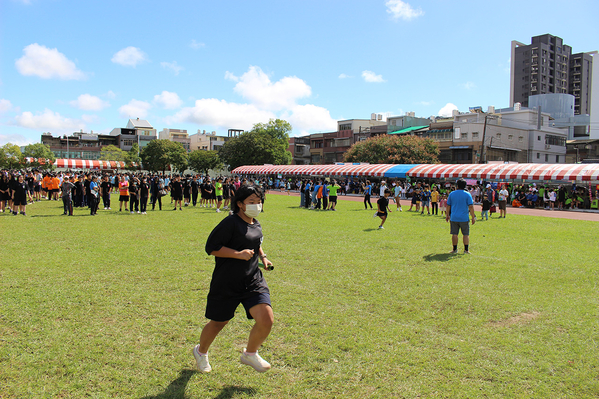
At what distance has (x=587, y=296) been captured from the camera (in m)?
6.04

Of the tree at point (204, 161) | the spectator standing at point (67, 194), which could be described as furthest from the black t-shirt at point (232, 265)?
the tree at point (204, 161)

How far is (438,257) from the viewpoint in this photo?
8.84 m

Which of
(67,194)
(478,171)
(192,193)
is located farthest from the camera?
(478,171)

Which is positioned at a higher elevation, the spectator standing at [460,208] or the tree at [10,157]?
the tree at [10,157]

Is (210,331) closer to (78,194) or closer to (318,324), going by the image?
(318,324)

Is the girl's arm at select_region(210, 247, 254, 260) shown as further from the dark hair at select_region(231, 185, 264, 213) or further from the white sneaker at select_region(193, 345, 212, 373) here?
the white sneaker at select_region(193, 345, 212, 373)

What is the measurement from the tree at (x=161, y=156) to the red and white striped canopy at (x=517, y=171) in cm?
→ 5378

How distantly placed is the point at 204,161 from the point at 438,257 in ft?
258

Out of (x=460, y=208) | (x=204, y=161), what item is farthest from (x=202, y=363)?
(x=204, y=161)

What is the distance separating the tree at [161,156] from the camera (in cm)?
7675

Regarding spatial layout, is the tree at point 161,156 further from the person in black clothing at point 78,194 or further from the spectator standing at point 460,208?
the spectator standing at point 460,208

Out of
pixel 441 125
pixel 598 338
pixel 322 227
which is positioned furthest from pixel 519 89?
pixel 598 338

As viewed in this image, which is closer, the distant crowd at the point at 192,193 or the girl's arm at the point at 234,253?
Answer: the girl's arm at the point at 234,253

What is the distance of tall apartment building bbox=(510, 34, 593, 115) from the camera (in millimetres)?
97938
